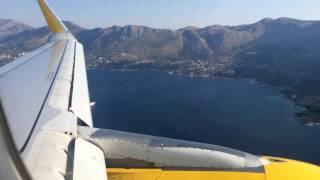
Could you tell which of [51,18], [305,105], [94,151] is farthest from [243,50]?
[94,151]

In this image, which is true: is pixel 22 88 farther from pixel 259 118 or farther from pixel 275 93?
pixel 275 93

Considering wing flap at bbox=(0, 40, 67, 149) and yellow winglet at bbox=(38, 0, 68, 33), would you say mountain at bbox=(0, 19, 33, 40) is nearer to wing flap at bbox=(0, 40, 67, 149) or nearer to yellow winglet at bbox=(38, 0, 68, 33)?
wing flap at bbox=(0, 40, 67, 149)

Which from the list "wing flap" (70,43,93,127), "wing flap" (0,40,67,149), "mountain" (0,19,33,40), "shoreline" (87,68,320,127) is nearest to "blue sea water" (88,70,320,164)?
"shoreline" (87,68,320,127)

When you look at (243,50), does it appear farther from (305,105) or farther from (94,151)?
(94,151)

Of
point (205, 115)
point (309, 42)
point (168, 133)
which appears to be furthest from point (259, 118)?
point (309, 42)

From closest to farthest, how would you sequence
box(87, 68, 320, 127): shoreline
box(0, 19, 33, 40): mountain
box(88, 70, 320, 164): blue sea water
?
box(0, 19, 33, 40): mountain → box(88, 70, 320, 164): blue sea water → box(87, 68, 320, 127): shoreline

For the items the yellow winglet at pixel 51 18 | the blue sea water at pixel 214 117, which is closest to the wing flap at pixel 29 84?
the yellow winglet at pixel 51 18
